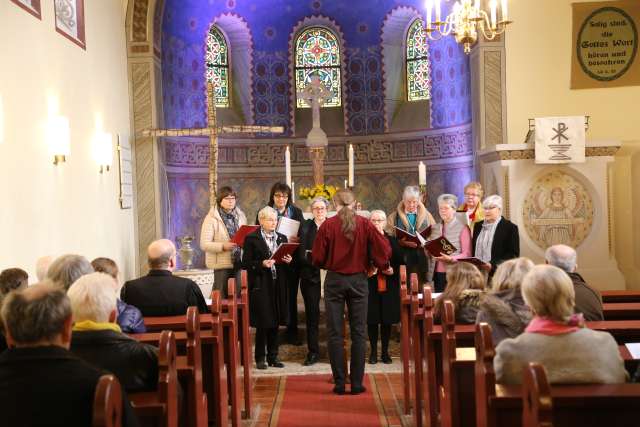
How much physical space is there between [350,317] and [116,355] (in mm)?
3428

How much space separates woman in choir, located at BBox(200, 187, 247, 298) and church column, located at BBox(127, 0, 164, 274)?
2918 mm

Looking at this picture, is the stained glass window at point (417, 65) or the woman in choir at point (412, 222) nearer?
the woman in choir at point (412, 222)

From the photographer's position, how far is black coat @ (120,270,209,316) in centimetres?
516

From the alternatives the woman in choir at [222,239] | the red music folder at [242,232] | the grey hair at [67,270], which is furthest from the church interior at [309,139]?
the grey hair at [67,270]

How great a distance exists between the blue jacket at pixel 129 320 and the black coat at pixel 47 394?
1912mm

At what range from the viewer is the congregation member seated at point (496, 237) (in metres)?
6.85

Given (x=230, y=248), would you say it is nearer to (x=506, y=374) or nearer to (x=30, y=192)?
(x=30, y=192)

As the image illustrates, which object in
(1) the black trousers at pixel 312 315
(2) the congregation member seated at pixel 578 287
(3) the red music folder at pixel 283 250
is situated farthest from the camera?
(1) the black trousers at pixel 312 315

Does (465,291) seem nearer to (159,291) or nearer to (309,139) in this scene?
(159,291)

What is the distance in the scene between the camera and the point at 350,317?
6.50m

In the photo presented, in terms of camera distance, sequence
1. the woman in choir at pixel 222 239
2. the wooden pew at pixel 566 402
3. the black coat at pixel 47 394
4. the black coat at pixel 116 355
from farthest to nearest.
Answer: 1. the woman in choir at pixel 222 239
2. the black coat at pixel 116 355
3. the wooden pew at pixel 566 402
4. the black coat at pixel 47 394

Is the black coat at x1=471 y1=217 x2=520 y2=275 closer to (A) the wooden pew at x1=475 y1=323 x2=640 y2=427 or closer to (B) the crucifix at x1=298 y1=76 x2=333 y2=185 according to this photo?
(A) the wooden pew at x1=475 y1=323 x2=640 y2=427

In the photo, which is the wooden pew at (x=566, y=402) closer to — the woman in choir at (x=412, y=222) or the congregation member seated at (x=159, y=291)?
the congregation member seated at (x=159, y=291)

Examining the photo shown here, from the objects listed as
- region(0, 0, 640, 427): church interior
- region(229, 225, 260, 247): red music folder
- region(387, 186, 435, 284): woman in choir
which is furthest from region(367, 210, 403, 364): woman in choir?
region(229, 225, 260, 247): red music folder
